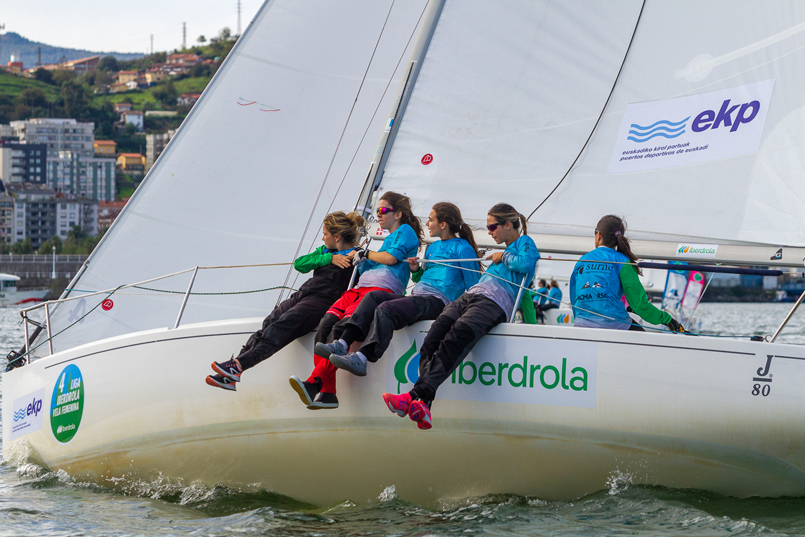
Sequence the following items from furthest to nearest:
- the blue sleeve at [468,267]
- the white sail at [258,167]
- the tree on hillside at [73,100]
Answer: the tree on hillside at [73,100]
the white sail at [258,167]
the blue sleeve at [468,267]

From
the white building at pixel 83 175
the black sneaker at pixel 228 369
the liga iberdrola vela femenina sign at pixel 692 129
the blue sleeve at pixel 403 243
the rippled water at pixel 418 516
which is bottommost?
the rippled water at pixel 418 516

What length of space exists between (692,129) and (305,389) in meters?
2.47

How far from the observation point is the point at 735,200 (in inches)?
179

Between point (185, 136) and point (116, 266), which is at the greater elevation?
point (185, 136)

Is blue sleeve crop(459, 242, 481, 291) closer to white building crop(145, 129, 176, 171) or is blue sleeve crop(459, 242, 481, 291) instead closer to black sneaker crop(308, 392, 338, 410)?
black sneaker crop(308, 392, 338, 410)

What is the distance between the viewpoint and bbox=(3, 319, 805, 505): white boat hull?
3.91 metres

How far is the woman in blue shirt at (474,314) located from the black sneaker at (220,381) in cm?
88

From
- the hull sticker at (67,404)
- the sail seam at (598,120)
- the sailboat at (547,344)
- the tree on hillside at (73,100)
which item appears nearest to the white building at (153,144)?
the tree on hillside at (73,100)

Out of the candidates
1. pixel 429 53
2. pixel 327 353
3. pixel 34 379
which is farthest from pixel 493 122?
pixel 34 379

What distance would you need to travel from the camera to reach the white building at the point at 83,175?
10994 centimetres

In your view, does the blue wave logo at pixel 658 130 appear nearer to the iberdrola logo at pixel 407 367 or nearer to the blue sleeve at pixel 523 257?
the blue sleeve at pixel 523 257

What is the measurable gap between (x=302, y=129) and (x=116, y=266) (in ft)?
5.74

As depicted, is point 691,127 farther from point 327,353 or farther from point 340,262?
point 327,353

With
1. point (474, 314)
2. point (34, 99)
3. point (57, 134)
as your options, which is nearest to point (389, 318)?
point (474, 314)
